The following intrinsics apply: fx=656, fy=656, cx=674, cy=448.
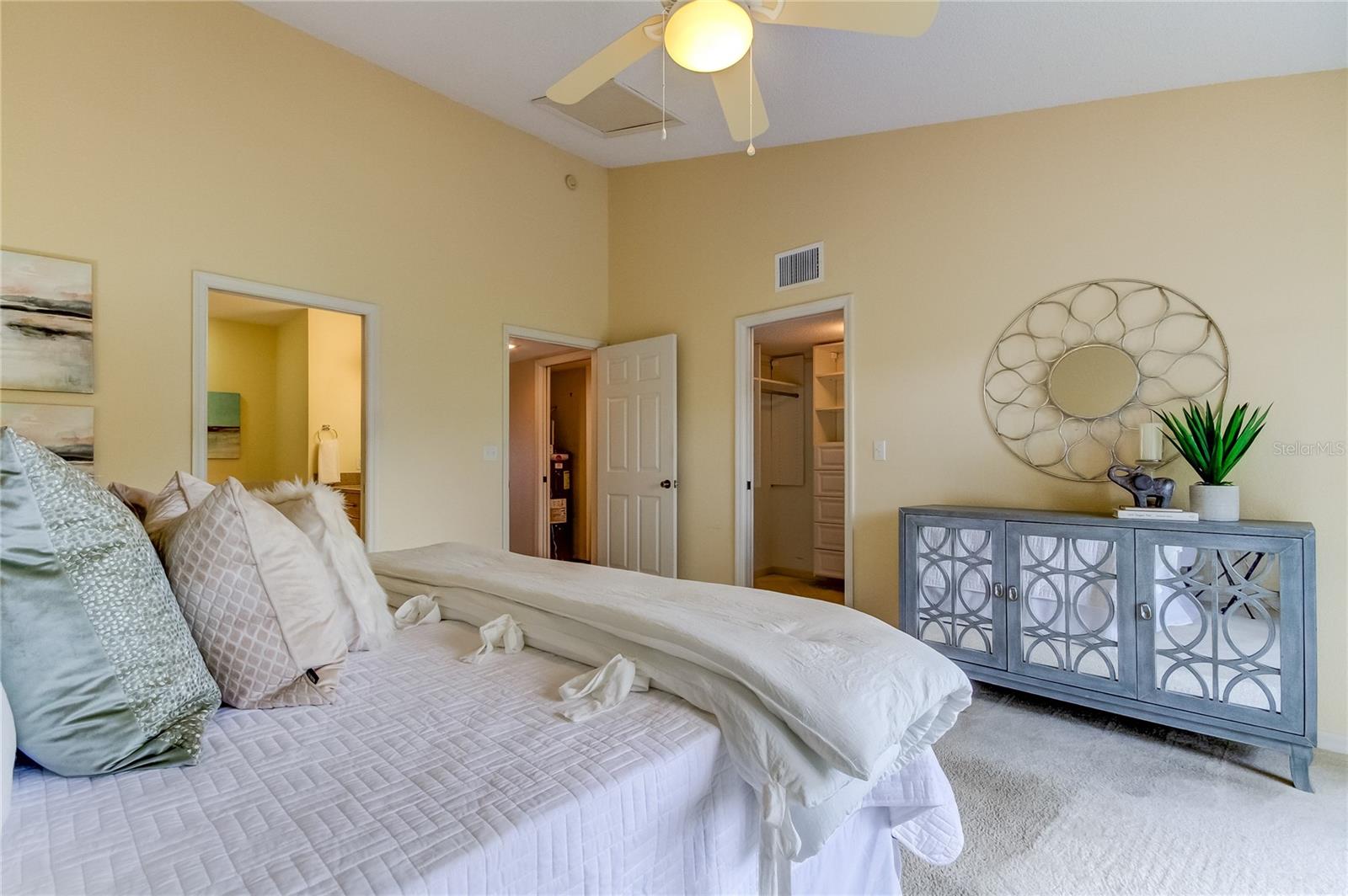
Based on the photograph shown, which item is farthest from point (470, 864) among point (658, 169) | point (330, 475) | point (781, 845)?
point (330, 475)

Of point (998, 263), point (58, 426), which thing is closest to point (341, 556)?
point (58, 426)

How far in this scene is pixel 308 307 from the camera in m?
3.43

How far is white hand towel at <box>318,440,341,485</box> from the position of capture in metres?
5.45

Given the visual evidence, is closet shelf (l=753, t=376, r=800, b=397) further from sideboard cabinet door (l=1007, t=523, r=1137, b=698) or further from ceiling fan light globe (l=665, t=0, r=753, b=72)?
ceiling fan light globe (l=665, t=0, r=753, b=72)

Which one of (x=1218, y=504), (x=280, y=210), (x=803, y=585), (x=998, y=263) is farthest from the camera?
(x=803, y=585)

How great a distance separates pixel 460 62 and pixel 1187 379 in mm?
3756

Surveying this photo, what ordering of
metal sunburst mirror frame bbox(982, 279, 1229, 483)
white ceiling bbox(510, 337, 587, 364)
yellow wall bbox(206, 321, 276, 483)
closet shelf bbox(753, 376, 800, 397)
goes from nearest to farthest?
1. metal sunburst mirror frame bbox(982, 279, 1229, 483)
2. white ceiling bbox(510, 337, 587, 364)
3. yellow wall bbox(206, 321, 276, 483)
4. closet shelf bbox(753, 376, 800, 397)

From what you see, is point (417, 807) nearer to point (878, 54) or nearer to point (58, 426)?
point (58, 426)

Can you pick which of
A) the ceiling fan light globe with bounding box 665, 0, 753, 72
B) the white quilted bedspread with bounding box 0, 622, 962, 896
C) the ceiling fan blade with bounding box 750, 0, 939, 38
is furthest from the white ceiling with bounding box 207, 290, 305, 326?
the white quilted bedspread with bounding box 0, 622, 962, 896

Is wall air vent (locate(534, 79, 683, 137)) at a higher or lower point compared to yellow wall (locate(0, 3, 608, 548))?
higher

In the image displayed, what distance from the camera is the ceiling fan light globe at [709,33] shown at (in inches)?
71.5

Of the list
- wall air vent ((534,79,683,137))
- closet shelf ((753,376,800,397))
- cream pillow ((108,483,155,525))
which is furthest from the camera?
closet shelf ((753,376,800,397))

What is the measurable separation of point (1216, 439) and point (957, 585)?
1076mm

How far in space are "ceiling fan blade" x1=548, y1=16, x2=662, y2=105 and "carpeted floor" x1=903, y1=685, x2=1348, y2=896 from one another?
2545 millimetres
